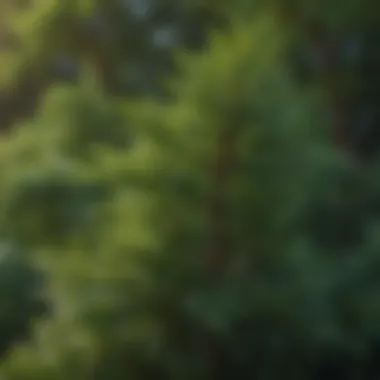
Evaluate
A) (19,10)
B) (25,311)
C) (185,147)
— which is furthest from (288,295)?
(19,10)

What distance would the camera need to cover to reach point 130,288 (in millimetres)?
1225

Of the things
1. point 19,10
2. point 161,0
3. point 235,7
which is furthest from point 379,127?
point 19,10

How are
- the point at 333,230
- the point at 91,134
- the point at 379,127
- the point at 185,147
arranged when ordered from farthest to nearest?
the point at 379,127
the point at 91,134
the point at 333,230
the point at 185,147

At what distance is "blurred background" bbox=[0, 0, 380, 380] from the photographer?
1166mm

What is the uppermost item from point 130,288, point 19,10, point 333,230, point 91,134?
point 19,10

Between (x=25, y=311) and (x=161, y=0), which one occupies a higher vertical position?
(x=161, y=0)

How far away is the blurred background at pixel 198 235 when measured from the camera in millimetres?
1166

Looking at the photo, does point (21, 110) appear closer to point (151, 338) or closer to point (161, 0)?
point (161, 0)

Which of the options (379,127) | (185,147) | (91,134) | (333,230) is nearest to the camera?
(185,147)

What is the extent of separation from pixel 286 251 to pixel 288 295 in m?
0.07

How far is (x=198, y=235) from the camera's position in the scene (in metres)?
1.18

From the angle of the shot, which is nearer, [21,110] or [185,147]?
[185,147]

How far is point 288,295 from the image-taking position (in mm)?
1220

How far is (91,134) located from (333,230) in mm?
505
